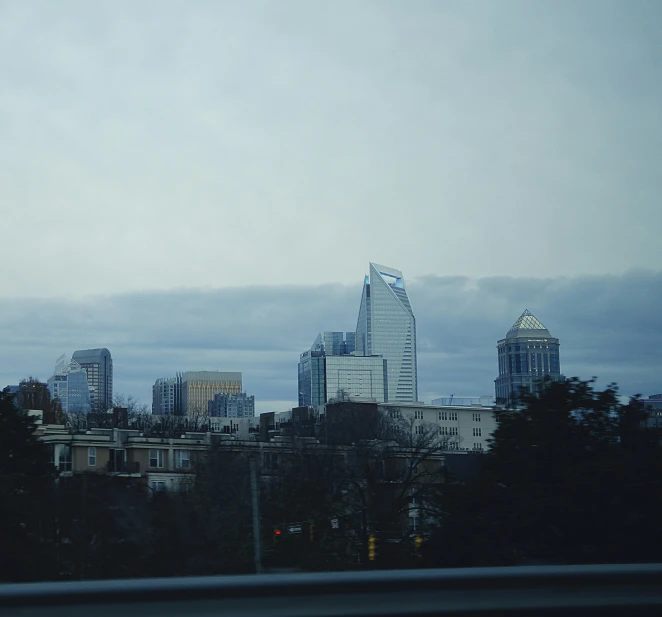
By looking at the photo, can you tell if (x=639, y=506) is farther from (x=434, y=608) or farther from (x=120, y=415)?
(x=120, y=415)

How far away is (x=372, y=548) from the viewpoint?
64.1ft

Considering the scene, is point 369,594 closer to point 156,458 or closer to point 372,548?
point 372,548

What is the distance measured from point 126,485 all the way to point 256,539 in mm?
4128

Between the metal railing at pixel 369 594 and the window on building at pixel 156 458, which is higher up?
the metal railing at pixel 369 594

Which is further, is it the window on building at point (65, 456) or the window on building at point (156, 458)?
the window on building at point (156, 458)

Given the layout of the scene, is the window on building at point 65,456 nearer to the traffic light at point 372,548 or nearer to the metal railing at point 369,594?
the traffic light at point 372,548

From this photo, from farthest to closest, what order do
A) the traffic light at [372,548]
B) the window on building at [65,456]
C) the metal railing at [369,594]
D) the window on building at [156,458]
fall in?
1. the window on building at [156,458]
2. the window on building at [65,456]
3. the traffic light at [372,548]
4. the metal railing at [369,594]

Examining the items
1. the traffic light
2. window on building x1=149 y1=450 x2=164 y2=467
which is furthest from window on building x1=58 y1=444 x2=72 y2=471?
the traffic light

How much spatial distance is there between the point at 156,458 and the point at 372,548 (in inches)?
1531

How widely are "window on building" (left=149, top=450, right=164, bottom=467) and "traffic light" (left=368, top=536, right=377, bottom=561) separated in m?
37.7

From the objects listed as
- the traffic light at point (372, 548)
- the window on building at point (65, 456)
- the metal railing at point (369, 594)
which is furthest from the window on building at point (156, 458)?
the metal railing at point (369, 594)

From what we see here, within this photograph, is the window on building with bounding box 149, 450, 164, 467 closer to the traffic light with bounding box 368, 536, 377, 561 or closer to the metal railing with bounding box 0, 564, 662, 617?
the traffic light with bounding box 368, 536, 377, 561

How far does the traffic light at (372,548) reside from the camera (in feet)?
62.0

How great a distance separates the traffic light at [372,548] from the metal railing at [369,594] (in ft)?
46.0
